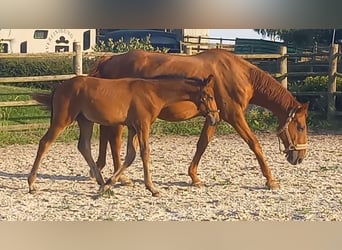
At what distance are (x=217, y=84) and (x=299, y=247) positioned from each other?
1056mm

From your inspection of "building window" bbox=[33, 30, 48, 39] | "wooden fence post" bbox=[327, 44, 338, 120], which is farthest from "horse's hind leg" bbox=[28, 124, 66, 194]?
"wooden fence post" bbox=[327, 44, 338, 120]

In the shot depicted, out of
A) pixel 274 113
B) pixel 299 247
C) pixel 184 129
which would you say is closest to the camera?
pixel 299 247

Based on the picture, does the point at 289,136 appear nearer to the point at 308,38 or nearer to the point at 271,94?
the point at 271,94

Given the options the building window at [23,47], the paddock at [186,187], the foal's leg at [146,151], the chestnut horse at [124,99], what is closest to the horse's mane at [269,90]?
the paddock at [186,187]

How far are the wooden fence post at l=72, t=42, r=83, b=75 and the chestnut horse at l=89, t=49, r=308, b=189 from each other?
111 mm

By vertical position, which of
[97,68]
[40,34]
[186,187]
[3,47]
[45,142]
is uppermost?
[40,34]

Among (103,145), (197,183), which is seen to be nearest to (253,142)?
(197,183)

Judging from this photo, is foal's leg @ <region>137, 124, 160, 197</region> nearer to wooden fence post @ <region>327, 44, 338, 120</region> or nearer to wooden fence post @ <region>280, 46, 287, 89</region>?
wooden fence post @ <region>280, 46, 287, 89</region>

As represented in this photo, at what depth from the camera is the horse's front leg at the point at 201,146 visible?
3482 millimetres

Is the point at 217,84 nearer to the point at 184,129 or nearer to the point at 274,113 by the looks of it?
the point at 274,113

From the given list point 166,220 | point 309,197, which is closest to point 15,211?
point 166,220

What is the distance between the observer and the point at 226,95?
339cm

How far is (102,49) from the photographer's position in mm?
3211

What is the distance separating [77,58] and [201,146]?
88 centimetres
